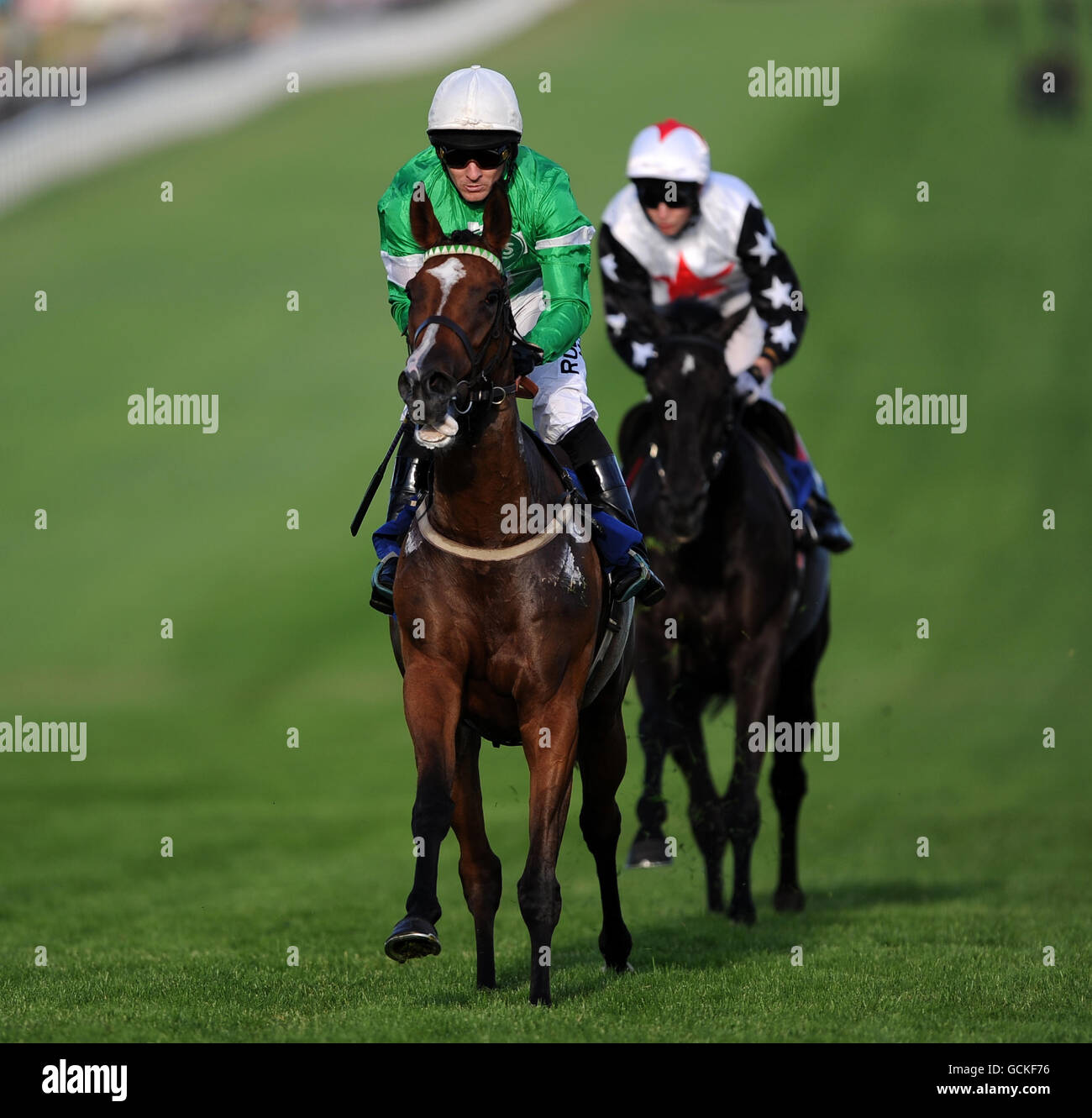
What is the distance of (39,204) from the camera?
37.1 meters

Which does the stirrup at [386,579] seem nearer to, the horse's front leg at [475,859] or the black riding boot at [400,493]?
the black riding boot at [400,493]

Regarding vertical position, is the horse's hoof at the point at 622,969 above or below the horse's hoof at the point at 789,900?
above

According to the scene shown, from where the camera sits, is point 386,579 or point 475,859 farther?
point 475,859

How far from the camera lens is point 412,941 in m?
6.17

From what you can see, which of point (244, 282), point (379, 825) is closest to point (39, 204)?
point (244, 282)

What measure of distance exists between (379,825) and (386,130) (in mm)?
24168

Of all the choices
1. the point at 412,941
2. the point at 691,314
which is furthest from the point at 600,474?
the point at 691,314

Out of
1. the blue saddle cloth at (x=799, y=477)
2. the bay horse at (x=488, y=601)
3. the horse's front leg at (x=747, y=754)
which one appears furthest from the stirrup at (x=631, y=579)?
the blue saddle cloth at (x=799, y=477)

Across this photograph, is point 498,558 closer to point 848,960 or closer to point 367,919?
point 848,960

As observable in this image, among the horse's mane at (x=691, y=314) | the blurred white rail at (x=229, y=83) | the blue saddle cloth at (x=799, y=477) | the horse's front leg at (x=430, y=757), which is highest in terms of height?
the blurred white rail at (x=229, y=83)

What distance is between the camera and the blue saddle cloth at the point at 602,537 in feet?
23.7

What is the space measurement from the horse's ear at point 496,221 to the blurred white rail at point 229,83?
3237cm

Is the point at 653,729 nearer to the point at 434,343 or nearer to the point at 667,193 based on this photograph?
the point at 667,193

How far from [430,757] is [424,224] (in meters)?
1.97
